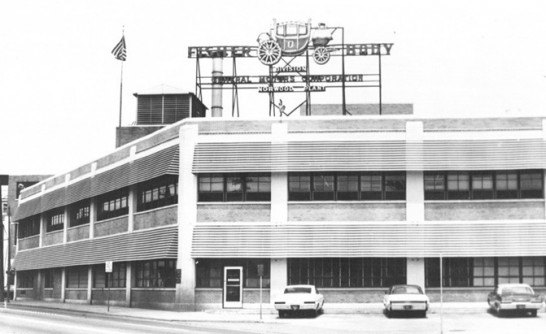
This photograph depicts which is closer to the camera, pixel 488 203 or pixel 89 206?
pixel 488 203

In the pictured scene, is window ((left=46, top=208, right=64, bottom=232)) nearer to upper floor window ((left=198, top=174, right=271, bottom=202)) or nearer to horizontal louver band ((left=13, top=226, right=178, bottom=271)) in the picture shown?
horizontal louver band ((left=13, top=226, right=178, bottom=271))

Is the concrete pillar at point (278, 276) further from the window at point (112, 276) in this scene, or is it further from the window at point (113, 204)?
the window at point (113, 204)

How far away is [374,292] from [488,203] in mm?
6601

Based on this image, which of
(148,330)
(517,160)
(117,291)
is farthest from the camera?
(117,291)

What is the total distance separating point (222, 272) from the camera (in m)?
38.3

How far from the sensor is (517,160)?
36344mm

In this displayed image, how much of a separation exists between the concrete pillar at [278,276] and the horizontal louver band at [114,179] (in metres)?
6.54

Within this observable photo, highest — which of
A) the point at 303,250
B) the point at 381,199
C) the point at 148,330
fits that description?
the point at 381,199

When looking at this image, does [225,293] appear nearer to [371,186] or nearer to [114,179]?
[371,186]

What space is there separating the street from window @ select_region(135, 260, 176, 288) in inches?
212

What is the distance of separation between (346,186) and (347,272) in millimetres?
3981

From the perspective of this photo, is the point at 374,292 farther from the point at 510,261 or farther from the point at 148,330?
the point at 148,330

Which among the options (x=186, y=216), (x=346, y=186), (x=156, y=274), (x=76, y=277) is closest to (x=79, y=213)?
(x=76, y=277)

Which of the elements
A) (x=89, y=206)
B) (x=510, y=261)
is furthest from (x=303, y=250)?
(x=89, y=206)
